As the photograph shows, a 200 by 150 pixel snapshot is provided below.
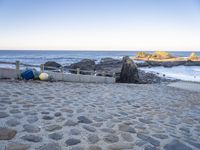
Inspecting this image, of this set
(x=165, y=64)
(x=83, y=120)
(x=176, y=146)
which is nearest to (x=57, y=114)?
(x=83, y=120)

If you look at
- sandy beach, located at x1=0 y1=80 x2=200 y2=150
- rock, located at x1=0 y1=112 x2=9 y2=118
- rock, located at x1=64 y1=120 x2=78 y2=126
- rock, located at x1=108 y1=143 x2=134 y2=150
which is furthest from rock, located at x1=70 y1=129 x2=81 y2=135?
rock, located at x1=0 y1=112 x2=9 y2=118

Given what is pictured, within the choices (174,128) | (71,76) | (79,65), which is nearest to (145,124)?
(174,128)

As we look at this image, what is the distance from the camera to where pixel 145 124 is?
5.97m

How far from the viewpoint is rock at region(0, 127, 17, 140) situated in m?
4.27

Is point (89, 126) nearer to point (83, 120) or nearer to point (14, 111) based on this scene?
point (83, 120)

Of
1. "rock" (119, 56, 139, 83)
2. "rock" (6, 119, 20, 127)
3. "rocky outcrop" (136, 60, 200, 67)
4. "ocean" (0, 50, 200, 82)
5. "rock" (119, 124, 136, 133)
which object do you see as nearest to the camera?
"rock" (6, 119, 20, 127)

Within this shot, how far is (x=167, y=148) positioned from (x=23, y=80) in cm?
981

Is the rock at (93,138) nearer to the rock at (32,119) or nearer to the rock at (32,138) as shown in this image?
the rock at (32,138)

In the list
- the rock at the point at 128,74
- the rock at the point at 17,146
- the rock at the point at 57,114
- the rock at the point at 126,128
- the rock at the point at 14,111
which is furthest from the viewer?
the rock at the point at 128,74

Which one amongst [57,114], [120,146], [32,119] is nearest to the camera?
[120,146]

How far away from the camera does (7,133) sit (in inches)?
175

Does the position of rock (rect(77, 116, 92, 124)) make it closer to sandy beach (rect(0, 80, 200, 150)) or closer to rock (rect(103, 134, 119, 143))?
sandy beach (rect(0, 80, 200, 150))

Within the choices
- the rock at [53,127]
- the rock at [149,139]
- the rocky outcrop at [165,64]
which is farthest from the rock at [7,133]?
the rocky outcrop at [165,64]

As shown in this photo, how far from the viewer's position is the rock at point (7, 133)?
427 centimetres
